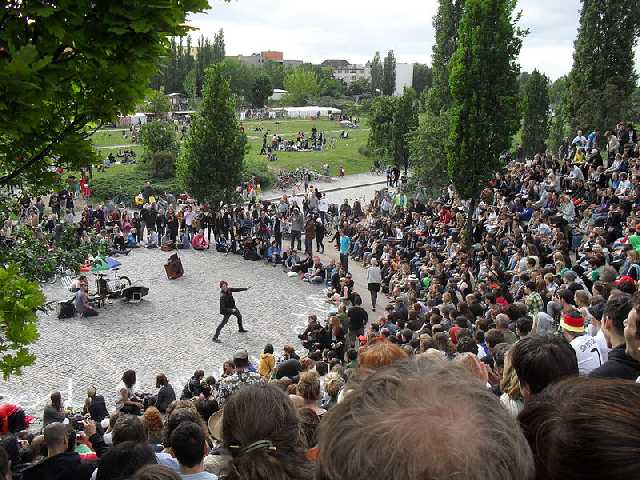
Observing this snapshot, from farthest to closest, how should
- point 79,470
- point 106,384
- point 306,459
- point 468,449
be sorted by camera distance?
point 106,384 < point 79,470 < point 306,459 < point 468,449

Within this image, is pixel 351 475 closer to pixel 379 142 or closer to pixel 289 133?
pixel 379 142

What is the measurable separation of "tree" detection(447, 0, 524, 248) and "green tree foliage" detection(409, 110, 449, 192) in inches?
480

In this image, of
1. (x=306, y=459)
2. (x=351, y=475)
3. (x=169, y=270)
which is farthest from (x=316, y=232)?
(x=351, y=475)

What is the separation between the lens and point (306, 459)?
305 cm

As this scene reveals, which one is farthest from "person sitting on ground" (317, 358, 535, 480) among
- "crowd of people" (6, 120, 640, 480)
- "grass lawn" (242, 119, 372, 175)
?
"grass lawn" (242, 119, 372, 175)

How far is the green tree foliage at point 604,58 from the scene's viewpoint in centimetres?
3478

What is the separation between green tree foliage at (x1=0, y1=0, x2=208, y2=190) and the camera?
4020 millimetres

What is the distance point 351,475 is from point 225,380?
8.95 metres

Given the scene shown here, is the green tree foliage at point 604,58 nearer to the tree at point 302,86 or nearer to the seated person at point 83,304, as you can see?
the seated person at point 83,304

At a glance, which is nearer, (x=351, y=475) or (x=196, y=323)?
(x=351, y=475)

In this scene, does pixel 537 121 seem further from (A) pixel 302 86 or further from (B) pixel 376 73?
(B) pixel 376 73

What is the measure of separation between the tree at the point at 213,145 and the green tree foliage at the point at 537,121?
25.5 m

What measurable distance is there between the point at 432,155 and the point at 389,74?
8327 cm

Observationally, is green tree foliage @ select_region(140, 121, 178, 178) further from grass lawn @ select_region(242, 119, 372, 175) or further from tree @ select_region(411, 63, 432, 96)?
tree @ select_region(411, 63, 432, 96)
